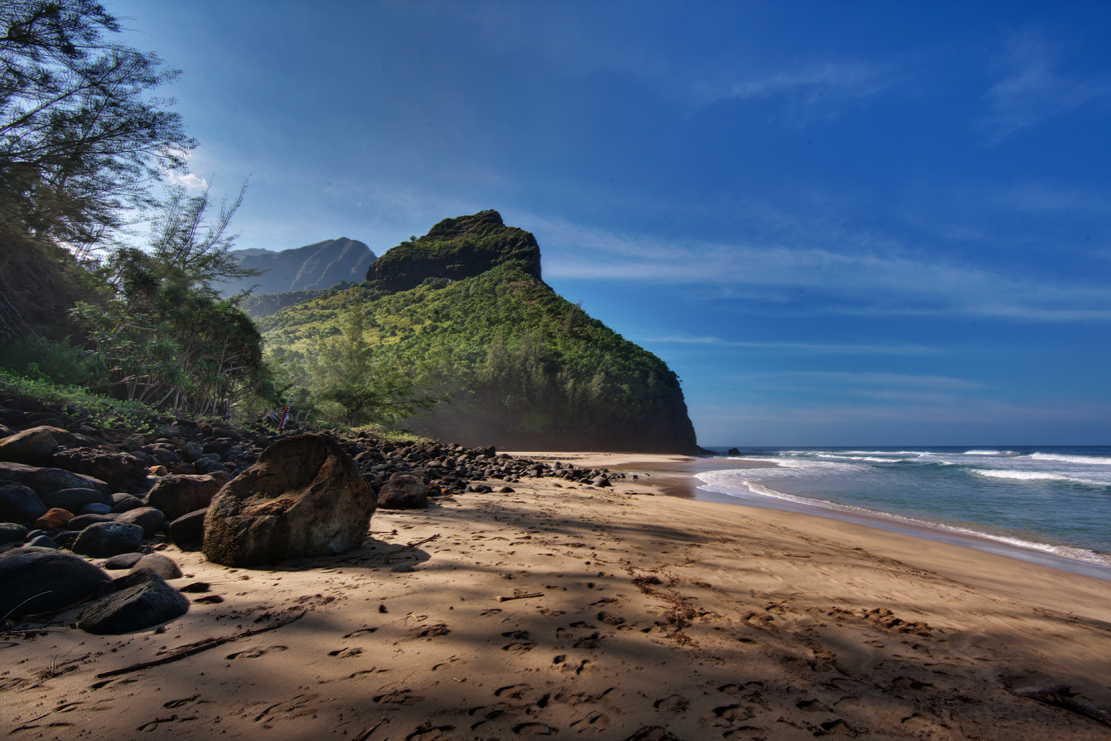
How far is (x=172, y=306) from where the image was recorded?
1052 cm

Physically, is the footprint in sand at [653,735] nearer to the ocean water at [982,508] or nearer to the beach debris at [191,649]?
the beach debris at [191,649]

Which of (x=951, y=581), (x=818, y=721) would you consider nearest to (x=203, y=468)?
(x=818, y=721)

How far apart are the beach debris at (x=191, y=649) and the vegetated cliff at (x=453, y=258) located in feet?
214

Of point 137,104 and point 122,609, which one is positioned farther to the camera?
point 137,104

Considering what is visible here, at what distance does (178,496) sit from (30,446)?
1.71m

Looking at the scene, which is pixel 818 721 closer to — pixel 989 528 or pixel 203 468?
pixel 203 468

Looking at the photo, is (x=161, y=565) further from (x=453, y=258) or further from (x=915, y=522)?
(x=453, y=258)

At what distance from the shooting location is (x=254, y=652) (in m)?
2.12

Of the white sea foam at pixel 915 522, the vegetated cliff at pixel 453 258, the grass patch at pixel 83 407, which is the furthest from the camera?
the vegetated cliff at pixel 453 258

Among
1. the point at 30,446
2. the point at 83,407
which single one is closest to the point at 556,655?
the point at 30,446

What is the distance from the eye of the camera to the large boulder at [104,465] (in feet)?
14.6

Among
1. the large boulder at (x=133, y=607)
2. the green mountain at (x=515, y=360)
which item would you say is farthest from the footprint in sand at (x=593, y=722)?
the green mountain at (x=515, y=360)

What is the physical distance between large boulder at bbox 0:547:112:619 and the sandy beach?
186 millimetres

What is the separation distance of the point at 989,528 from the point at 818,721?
10368 millimetres
